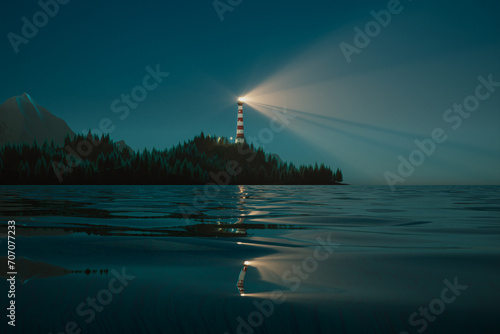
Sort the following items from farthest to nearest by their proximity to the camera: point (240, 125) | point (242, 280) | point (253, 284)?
point (240, 125) < point (242, 280) < point (253, 284)

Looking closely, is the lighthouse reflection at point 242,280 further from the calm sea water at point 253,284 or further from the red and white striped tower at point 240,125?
the red and white striped tower at point 240,125

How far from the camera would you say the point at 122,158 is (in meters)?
169

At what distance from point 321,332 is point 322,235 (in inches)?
228

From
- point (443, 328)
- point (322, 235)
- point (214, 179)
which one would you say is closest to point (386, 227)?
point (322, 235)

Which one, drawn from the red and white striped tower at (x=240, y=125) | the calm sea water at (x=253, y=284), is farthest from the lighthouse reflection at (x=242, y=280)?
the red and white striped tower at (x=240, y=125)

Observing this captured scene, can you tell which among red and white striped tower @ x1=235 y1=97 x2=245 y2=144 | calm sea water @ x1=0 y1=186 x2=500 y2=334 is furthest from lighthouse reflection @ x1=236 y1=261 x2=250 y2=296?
red and white striped tower @ x1=235 y1=97 x2=245 y2=144

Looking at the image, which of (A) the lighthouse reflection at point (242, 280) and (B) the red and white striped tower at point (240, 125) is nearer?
(A) the lighthouse reflection at point (242, 280)

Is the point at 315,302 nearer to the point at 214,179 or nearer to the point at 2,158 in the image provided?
the point at 2,158

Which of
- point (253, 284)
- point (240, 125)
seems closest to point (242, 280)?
point (253, 284)

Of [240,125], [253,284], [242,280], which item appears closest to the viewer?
[253,284]

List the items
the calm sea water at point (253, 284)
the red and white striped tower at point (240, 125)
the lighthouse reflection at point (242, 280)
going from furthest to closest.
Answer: the red and white striped tower at point (240, 125) < the lighthouse reflection at point (242, 280) < the calm sea water at point (253, 284)

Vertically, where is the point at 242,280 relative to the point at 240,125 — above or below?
below

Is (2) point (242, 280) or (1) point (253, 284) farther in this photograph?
(2) point (242, 280)

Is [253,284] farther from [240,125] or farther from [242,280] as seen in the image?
[240,125]
